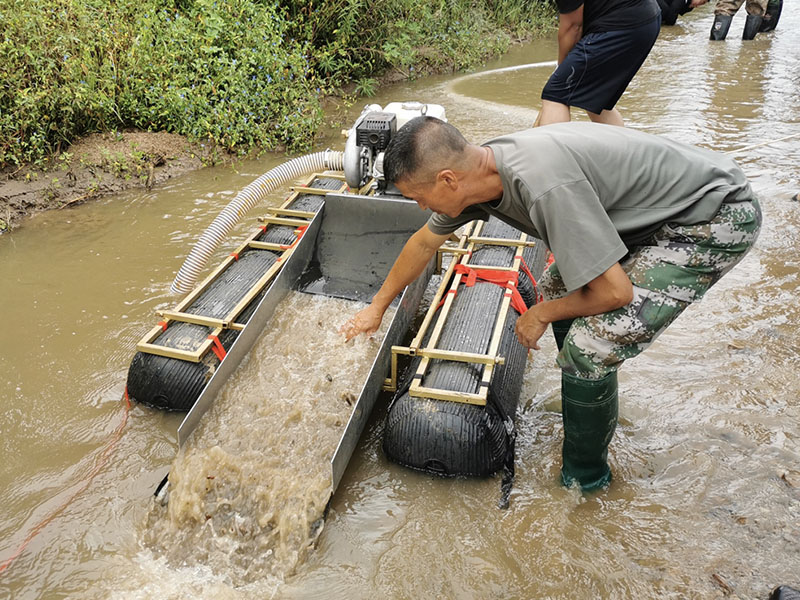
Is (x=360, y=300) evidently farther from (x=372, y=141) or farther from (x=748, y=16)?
(x=748, y=16)

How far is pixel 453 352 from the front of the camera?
Answer: 3387mm

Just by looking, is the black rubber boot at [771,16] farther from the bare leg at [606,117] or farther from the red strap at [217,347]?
the red strap at [217,347]

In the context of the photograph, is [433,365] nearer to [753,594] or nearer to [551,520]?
[551,520]

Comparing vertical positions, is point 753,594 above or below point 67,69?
below

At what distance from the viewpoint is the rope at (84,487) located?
3008 mm

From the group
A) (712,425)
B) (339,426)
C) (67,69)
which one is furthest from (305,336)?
(67,69)

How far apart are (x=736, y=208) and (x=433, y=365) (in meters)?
1.60

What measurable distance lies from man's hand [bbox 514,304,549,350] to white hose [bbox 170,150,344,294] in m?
2.31

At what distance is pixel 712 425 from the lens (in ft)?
11.9

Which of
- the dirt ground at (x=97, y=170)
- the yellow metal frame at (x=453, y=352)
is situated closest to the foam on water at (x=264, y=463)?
the yellow metal frame at (x=453, y=352)

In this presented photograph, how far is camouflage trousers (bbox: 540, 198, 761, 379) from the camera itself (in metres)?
2.50

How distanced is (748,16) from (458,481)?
12965 mm

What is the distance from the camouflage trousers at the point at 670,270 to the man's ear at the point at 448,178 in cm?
79

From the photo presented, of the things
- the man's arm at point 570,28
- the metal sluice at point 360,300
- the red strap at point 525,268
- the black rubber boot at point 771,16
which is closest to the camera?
the metal sluice at point 360,300
